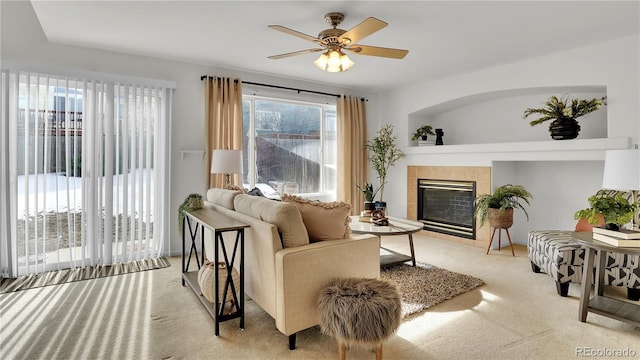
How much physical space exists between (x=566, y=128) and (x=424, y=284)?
2.56 metres

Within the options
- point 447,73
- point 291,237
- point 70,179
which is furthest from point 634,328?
point 70,179

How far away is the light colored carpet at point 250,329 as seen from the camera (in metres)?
2.17

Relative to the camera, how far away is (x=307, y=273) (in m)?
2.19

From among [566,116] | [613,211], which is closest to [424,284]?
[613,211]

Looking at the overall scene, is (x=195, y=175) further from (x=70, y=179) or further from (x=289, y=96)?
(x=289, y=96)

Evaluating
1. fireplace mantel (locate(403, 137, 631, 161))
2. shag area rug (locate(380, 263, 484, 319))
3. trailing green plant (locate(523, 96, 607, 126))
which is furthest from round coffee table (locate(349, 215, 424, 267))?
trailing green plant (locate(523, 96, 607, 126))

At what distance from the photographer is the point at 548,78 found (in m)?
4.18

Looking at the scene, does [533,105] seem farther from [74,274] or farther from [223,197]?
[74,274]

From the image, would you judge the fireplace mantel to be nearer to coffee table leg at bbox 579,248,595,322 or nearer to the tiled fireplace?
the tiled fireplace

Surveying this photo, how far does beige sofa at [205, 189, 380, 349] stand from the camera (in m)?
2.14

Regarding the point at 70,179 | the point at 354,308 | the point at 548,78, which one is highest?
the point at 548,78

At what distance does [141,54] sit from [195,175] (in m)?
1.57

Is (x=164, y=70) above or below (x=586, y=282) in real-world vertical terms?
above

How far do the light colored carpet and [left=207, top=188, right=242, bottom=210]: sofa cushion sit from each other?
0.84 meters
